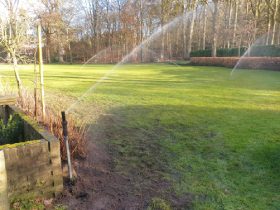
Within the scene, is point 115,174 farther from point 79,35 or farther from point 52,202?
point 79,35

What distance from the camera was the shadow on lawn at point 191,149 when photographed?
10.2ft

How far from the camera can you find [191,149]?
430 cm

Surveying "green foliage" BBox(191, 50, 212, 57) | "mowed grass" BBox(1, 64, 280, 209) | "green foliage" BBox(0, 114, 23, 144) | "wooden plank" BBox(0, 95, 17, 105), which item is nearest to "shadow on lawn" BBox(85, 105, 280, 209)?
"mowed grass" BBox(1, 64, 280, 209)

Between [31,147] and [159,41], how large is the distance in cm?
4744

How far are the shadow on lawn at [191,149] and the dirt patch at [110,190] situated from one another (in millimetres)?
23

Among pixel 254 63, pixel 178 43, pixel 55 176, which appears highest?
pixel 178 43

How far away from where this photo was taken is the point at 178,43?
47938 millimetres

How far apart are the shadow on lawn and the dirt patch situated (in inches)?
0.9

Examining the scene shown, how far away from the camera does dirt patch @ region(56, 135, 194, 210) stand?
2.74 meters

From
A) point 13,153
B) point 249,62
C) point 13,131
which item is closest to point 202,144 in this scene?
point 13,153

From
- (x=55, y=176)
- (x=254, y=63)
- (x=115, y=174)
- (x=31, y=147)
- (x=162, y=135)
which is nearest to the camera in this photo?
(x=31, y=147)

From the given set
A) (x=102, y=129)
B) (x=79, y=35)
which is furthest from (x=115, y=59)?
(x=102, y=129)

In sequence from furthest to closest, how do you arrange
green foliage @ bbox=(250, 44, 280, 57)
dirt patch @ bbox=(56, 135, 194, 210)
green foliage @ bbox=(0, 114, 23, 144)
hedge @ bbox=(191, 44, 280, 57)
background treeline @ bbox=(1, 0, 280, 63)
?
background treeline @ bbox=(1, 0, 280, 63), hedge @ bbox=(191, 44, 280, 57), green foliage @ bbox=(250, 44, 280, 57), green foliage @ bbox=(0, 114, 23, 144), dirt patch @ bbox=(56, 135, 194, 210)

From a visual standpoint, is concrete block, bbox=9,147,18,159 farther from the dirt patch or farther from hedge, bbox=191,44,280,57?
hedge, bbox=191,44,280,57
